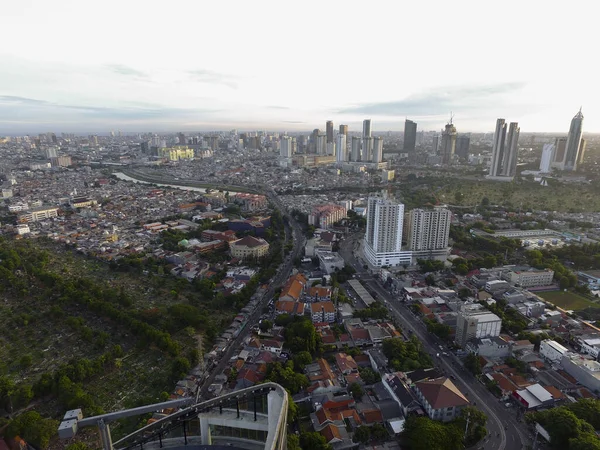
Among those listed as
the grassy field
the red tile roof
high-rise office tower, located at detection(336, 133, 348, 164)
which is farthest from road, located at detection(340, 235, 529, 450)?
high-rise office tower, located at detection(336, 133, 348, 164)

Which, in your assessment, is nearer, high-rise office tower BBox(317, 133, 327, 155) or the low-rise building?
the low-rise building

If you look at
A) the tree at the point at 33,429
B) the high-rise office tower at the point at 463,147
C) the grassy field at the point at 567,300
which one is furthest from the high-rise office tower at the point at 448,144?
the tree at the point at 33,429

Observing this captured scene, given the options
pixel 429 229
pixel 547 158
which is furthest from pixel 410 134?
pixel 429 229

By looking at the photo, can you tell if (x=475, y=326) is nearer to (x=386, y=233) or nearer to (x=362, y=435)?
(x=362, y=435)

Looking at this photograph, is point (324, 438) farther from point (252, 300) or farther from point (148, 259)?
point (148, 259)

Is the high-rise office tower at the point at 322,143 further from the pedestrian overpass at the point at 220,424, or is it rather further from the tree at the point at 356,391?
the pedestrian overpass at the point at 220,424

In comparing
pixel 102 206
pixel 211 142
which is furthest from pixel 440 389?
pixel 211 142

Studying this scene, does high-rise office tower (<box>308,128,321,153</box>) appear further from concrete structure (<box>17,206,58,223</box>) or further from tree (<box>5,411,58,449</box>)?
tree (<box>5,411,58,449</box>)
